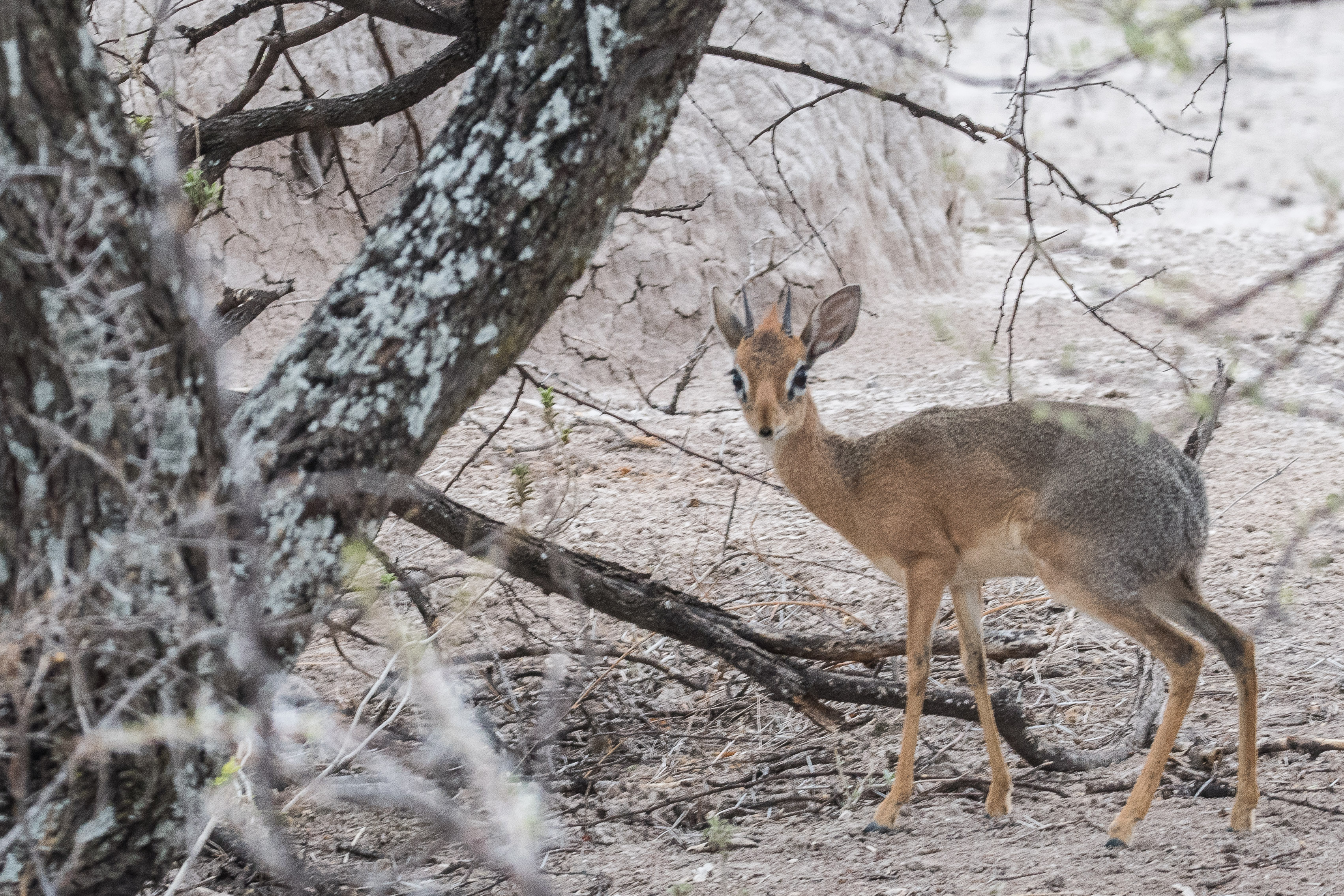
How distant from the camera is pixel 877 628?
5.30 m

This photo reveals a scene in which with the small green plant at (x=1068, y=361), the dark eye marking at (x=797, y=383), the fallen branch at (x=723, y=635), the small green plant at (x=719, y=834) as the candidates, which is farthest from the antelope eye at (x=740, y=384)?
the small green plant at (x=1068, y=361)

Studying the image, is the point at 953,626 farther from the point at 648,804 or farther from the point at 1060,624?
the point at 648,804

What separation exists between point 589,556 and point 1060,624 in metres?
1.96

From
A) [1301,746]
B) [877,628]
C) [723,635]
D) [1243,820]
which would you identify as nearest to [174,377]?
[723,635]

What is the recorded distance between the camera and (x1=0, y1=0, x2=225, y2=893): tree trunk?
2.09 metres

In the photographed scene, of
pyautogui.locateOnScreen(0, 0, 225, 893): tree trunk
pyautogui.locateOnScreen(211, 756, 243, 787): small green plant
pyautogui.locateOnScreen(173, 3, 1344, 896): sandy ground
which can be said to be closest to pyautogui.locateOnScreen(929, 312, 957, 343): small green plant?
pyautogui.locateOnScreen(173, 3, 1344, 896): sandy ground

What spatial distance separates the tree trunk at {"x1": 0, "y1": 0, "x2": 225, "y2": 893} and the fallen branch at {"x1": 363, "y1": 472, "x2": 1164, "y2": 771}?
63.4 inches

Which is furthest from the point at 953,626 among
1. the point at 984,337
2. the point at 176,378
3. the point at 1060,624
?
the point at 176,378

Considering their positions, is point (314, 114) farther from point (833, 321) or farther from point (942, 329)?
point (942, 329)

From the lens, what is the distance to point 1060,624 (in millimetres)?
5043

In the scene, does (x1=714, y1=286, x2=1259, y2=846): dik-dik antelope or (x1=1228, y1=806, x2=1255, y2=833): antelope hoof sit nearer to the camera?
(x1=1228, y1=806, x2=1255, y2=833): antelope hoof

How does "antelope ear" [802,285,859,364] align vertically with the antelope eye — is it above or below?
above

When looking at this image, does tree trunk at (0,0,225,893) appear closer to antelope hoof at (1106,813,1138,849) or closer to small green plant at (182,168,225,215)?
small green plant at (182,168,225,215)

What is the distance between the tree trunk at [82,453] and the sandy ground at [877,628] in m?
0.56
